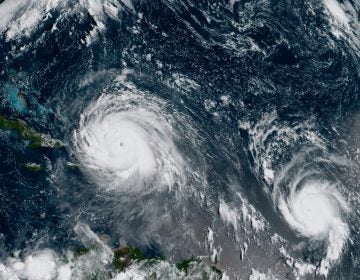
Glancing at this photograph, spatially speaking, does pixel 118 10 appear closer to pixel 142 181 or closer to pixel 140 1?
pixel 140 1

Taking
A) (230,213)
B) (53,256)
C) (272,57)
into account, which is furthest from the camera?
(272,57)

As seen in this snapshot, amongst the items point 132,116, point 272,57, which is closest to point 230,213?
point 132,116

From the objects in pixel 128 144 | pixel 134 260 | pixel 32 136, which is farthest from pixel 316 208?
pixel 32 136

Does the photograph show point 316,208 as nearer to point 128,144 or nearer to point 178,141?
point 178,141

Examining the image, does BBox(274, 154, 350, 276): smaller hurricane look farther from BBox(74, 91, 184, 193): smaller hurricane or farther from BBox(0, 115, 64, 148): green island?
BBox(0, 115, 64, 148): green island

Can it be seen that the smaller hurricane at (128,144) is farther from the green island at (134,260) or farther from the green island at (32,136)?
the green island at (134,260)

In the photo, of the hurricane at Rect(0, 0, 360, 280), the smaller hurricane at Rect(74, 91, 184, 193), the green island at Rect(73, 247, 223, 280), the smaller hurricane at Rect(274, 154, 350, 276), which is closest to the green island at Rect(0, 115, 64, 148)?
the hurricane at Rect(0, 0, 360, 280)
